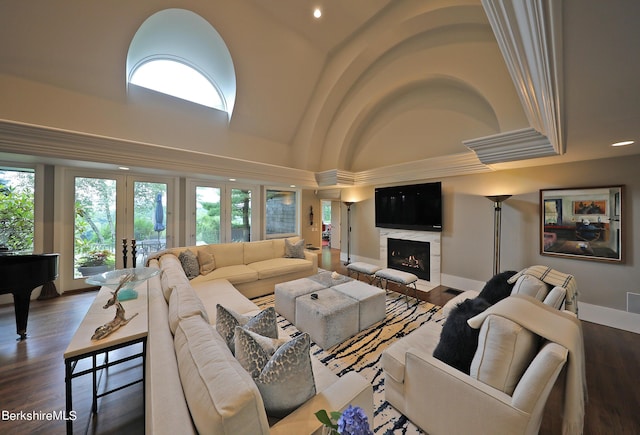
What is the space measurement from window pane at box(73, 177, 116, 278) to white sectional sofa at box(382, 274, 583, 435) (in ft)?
17.8

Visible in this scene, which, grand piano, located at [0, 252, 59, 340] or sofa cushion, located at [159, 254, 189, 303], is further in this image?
grand piano, located at [0, 252, 59, 340]

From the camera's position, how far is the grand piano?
2.28 meters

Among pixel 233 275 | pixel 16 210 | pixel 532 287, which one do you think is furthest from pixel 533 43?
pixel 16 210

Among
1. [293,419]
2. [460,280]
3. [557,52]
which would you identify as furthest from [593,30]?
[460,280]

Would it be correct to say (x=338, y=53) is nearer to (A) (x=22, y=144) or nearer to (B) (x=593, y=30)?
(B) (x=593, y=30)

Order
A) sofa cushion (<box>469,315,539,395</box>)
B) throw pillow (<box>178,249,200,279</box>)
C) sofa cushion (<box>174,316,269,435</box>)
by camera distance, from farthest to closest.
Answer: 1. throw pillow (<box>178,249,200,279</box>)
2. sofa cushion (<box>469,315,539,395</box>)
3. sofa cushion (<box>174,316,269,435</box>)

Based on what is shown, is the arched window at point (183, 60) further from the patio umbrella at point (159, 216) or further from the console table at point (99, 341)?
the console table at point (99, 341)

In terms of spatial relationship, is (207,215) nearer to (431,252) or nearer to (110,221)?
(110,221)

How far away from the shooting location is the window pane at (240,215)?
5754mm

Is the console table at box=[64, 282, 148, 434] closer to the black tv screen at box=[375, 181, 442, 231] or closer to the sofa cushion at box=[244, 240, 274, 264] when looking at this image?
the sofa cushion at box=[244, 240, 274, 264]

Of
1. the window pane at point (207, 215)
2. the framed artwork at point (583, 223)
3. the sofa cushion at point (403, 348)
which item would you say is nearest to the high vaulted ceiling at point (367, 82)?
the framed artwork at point (583, 223)

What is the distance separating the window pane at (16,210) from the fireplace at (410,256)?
6.91 m

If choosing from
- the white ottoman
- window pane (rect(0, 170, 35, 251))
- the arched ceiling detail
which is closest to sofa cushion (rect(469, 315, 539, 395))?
the white ottoman

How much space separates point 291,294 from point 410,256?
3.32m
